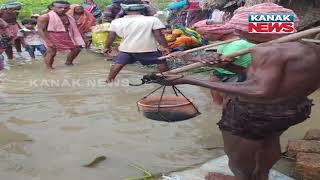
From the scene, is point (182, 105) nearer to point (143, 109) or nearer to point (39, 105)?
point (143, 109)

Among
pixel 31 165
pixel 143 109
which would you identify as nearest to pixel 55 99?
pixel 31 165

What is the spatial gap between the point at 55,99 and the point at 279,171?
12.1ft

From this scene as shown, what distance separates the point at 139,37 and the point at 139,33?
2.4 inches

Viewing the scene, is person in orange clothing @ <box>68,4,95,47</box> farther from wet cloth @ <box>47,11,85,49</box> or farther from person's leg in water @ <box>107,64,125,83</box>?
person's leg in water @ <box>107,64,125,83</box>

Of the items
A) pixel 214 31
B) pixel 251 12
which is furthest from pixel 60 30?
pixel 251 12

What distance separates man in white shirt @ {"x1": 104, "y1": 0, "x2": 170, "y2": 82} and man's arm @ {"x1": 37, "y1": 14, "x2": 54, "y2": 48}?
1.96 metres

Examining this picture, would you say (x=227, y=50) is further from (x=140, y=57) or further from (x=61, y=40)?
(x=61, y=40)

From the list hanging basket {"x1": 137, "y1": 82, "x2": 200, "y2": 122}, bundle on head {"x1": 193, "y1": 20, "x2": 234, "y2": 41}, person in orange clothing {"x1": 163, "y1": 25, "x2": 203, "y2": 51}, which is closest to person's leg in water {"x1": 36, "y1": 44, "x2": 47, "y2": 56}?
person in orange clothing {"x1": 163, "y1": 25, "x2": 203, "y2": 51}

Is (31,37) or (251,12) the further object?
(31,37)

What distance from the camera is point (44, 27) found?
8.86 m

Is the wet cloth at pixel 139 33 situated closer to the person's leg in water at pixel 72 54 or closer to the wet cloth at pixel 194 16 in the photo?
the person's leg in water at pixel 72 54

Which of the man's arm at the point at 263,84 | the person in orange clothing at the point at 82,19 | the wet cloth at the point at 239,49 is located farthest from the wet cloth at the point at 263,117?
the person in orange clothing at the point at 82,19

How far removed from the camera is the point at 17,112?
5992 millimetres

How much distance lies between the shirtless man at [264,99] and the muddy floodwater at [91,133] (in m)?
1.22
